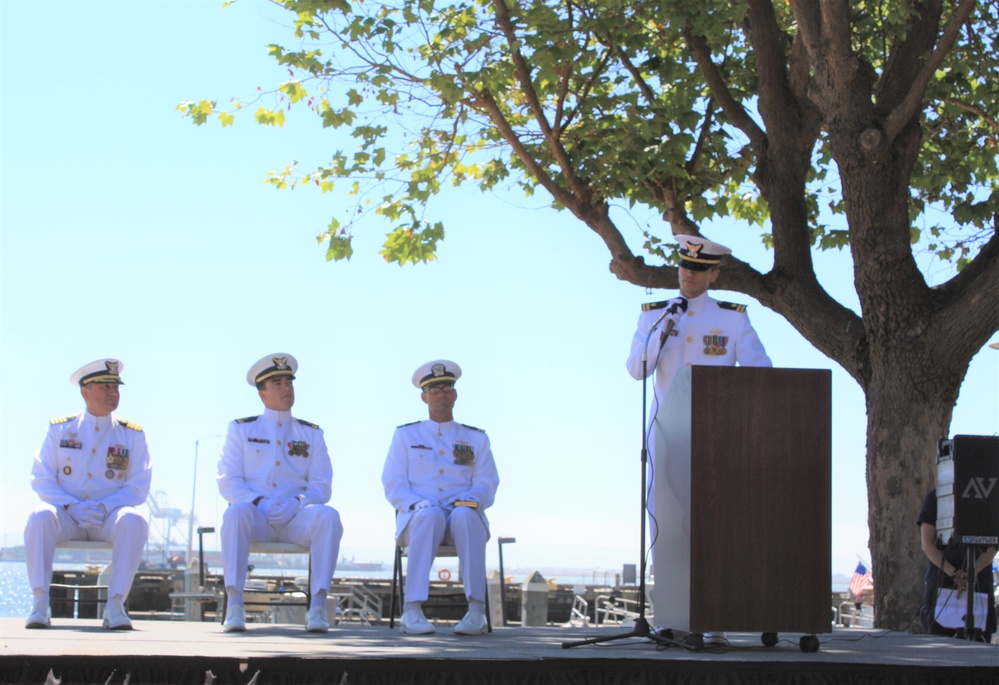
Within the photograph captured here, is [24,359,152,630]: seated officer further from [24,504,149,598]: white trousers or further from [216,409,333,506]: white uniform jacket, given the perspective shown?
[216,409,333,506]: white uniform jacket

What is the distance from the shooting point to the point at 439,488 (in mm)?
8086

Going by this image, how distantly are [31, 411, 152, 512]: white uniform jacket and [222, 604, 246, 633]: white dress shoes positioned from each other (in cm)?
110

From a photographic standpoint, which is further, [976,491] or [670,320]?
[976,491]

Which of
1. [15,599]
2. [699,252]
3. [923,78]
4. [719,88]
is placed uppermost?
[719,88]

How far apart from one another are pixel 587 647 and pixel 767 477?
110cm

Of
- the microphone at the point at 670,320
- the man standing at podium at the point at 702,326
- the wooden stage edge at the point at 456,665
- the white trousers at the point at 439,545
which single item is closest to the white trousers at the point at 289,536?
the white trousers at the point at 439,545

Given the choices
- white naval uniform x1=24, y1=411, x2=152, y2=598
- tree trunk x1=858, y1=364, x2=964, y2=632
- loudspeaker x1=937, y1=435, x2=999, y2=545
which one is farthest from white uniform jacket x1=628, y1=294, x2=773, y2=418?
white naval uniform x1=24, y1=411, x2=152, y2=598

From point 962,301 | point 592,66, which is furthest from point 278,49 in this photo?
point 962,301

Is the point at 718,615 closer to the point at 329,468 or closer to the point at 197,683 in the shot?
the point at 197,683

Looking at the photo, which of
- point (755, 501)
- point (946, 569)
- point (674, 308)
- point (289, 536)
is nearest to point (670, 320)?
point (674, 308)

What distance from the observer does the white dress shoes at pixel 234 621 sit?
6840 mm

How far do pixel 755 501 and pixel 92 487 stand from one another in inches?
163

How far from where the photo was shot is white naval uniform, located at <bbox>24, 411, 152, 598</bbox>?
719cm

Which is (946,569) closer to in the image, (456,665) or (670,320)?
(670,320)
